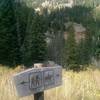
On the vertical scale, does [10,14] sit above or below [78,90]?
above

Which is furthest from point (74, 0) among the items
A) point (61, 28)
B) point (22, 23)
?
point (22, 23)

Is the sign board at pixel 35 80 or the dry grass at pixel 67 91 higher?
the sign board at pixel 35 80

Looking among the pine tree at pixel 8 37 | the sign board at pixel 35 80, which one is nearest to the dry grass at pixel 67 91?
the sign board at pixel 35 80

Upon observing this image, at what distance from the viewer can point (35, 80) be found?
2.31 m

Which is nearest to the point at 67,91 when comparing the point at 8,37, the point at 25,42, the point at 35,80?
the point at 35,80

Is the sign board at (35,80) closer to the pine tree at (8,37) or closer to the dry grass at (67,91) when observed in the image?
the dry grass at (67,91)

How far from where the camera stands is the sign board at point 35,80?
222cm

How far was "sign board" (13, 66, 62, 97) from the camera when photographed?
7.29 ft

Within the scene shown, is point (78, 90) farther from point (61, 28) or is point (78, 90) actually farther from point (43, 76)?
point (61, 28)

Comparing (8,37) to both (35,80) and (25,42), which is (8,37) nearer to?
(25,42)

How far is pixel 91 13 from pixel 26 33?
42.6 meters

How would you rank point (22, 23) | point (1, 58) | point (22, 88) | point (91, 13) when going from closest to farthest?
1. point (22, 88)
2. point (1, 58)
3. point (22, 23)
4. point (91, 13)

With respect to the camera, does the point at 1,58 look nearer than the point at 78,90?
No

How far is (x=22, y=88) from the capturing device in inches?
88.3
